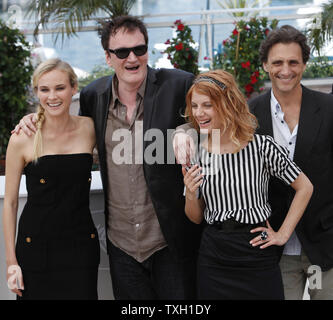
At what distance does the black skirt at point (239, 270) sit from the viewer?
82.8 inches

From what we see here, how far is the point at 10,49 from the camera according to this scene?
6.86 meters

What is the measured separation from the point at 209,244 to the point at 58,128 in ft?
3.22

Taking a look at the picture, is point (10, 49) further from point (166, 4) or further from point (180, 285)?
point (180, 285)

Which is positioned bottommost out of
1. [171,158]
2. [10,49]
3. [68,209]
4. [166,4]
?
[68,209]

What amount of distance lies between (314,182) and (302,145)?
21 cm

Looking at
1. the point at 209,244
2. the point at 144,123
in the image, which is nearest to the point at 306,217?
the point at 209,244

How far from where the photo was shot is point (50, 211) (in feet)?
7.47

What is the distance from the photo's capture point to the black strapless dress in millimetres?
2273

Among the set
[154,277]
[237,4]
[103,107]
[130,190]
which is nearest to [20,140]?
[103,107]

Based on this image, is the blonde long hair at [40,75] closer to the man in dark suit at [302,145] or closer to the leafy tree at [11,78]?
the man in dark suit at [302,145]

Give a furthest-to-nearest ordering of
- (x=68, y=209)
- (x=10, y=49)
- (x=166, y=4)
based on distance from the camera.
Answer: (x=166, y=4) < (x=10, y=49) < (x=68, y=209)

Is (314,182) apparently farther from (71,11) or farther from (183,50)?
(71,11)

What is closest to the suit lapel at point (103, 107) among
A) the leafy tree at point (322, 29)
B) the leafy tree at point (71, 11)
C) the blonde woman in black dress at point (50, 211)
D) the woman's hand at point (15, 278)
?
the blonde woman in black dress at point (50, 211)

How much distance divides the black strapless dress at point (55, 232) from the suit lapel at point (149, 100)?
390mm
